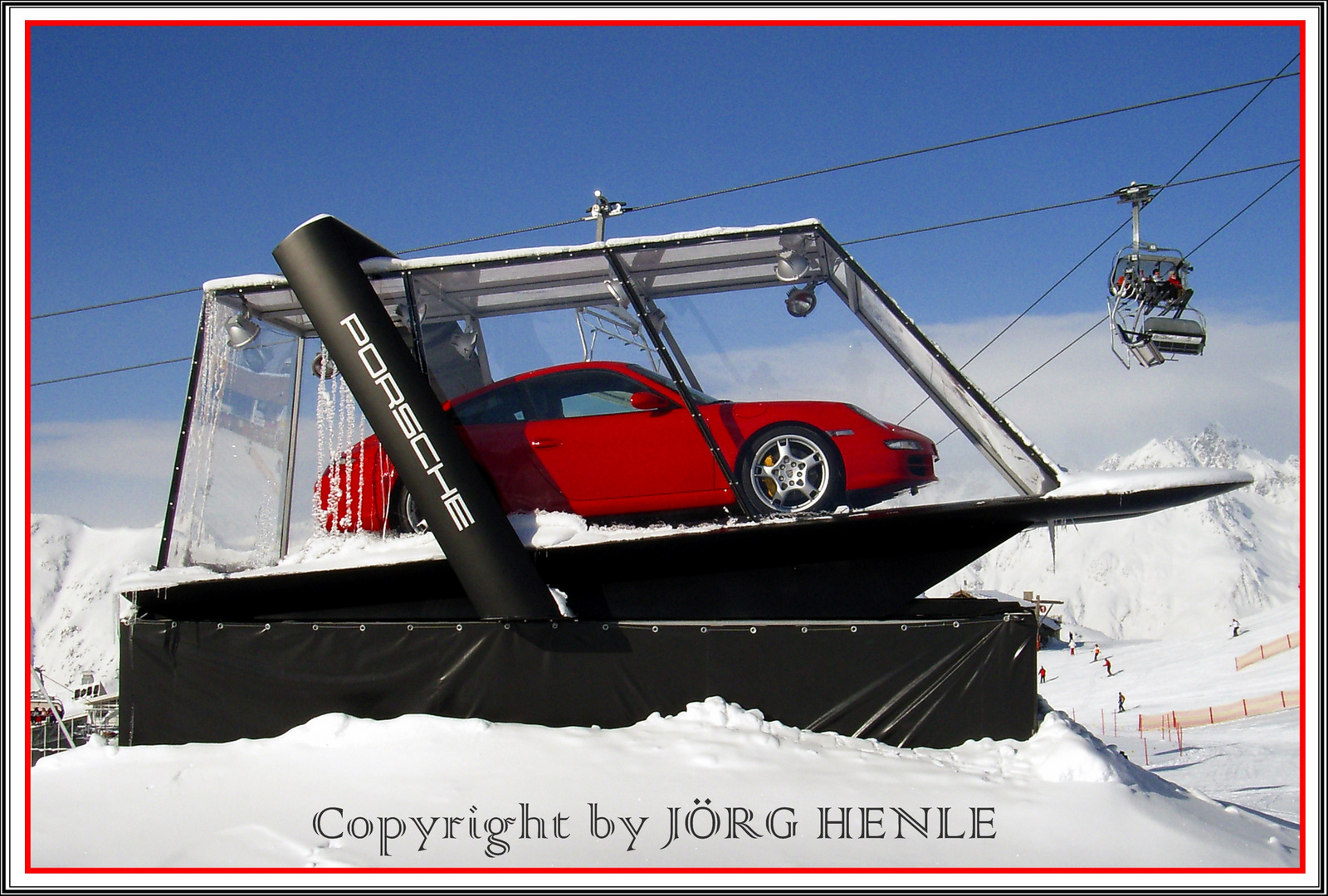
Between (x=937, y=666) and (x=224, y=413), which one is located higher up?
(x=224, y=413)

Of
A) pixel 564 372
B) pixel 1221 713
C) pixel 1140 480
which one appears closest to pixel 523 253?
pixel 564 372

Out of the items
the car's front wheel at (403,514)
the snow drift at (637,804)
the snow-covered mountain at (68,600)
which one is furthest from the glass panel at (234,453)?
the snow-covered mountain at (68,600)

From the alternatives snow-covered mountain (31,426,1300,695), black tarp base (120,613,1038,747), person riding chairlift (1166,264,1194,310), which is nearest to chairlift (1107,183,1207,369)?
person riding chairlift (1166,264,1194,310)

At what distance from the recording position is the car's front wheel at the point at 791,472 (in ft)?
19.4

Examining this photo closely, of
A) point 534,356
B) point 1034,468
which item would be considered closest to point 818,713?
point 1034,468

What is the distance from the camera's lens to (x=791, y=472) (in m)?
5.99

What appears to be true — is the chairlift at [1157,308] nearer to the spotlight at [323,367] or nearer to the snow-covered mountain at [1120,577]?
A: the spotlight at [323,367]

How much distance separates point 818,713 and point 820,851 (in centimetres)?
166

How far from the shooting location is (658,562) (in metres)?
6.23

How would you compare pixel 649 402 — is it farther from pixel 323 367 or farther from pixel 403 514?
pixel 323 367

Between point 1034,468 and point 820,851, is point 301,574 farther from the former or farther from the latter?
point 1034,468

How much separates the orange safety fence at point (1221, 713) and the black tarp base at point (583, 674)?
20780 millimetres

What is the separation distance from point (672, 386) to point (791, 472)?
103 cm

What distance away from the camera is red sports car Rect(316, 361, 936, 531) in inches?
234
